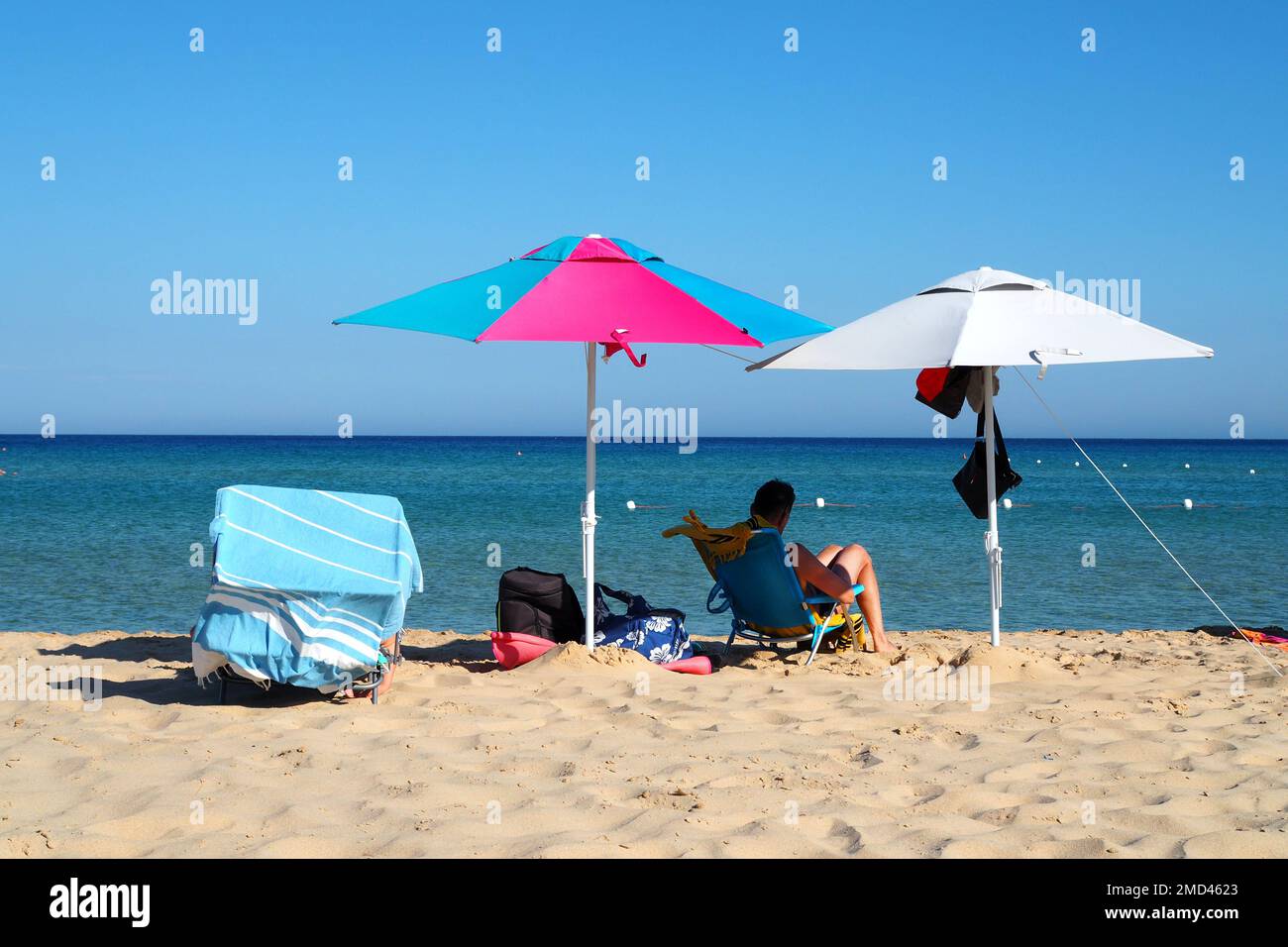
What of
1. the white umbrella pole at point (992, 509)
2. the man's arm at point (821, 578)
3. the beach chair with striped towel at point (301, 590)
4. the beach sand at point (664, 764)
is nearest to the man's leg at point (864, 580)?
the man's arm at point (821, 578)

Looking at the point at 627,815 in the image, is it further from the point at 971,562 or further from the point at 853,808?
the point at 971,562

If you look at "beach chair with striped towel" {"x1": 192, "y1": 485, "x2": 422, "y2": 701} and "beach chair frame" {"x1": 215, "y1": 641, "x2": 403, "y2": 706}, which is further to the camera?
"beach chair frame" {"x1": 215, "y1": 641, "x2": 403, "y2": 706}

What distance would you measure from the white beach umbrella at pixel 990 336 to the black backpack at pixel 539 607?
1.61 m

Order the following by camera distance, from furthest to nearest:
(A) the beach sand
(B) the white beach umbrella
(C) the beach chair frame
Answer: (B) the white beach umbrella → (C) the beach chair frame → (A) the beach sand

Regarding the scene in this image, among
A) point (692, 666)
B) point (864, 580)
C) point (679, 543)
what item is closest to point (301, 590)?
point (692, 666)

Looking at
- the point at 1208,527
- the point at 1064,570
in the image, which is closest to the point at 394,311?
the point at 1064,570

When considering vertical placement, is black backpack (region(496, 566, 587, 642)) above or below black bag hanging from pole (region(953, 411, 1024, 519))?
below

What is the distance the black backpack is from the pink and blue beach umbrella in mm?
307

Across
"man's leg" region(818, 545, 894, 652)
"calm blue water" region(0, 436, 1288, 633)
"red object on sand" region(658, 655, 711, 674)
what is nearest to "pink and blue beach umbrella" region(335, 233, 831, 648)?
"red object on sand" region(658, 655, 711, 674)

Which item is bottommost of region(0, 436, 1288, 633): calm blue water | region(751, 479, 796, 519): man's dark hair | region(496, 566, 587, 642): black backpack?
region(0, 436, 1288, 633): calm blue water

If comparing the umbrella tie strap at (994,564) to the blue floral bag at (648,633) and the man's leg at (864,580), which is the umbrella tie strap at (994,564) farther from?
the blue floral bag at (648,633)

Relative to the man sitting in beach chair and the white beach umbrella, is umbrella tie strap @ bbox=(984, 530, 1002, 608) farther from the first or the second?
the man sitting in beach chair

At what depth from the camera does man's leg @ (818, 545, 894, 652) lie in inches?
247
